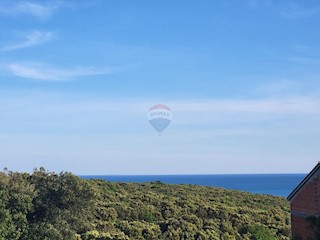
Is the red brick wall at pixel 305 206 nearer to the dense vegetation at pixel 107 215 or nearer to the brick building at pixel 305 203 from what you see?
the brick building at pixel 305 203

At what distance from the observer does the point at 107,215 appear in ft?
145

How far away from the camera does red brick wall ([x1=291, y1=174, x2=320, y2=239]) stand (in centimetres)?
2380

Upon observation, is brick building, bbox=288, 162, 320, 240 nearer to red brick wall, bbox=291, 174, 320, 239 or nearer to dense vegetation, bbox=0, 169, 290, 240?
red brick wall, bbox=291, 174, 320, 239

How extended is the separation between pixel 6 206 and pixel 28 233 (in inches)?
91.9

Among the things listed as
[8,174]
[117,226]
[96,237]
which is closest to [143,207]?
[117,226]

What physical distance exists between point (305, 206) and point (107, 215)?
77.1 feet

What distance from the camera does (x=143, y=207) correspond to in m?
47.4

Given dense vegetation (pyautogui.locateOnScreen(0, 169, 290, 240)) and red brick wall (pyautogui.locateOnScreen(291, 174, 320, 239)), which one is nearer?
red brick wall (pyautogui.locateOnScreen(291, 174, 320, 239))

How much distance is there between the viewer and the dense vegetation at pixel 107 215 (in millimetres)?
32250

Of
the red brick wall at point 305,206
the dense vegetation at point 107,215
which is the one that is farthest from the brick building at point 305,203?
the dense vegetation at point 107,215

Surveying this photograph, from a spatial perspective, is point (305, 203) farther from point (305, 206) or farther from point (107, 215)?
point (107, 215)

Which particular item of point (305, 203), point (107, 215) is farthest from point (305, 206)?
point (107, 215)

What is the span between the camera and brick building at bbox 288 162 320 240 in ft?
77.8

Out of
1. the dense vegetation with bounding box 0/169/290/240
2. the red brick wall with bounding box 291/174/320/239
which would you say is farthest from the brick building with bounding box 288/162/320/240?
the dense vegetation with bounding box 0/169/290/240
